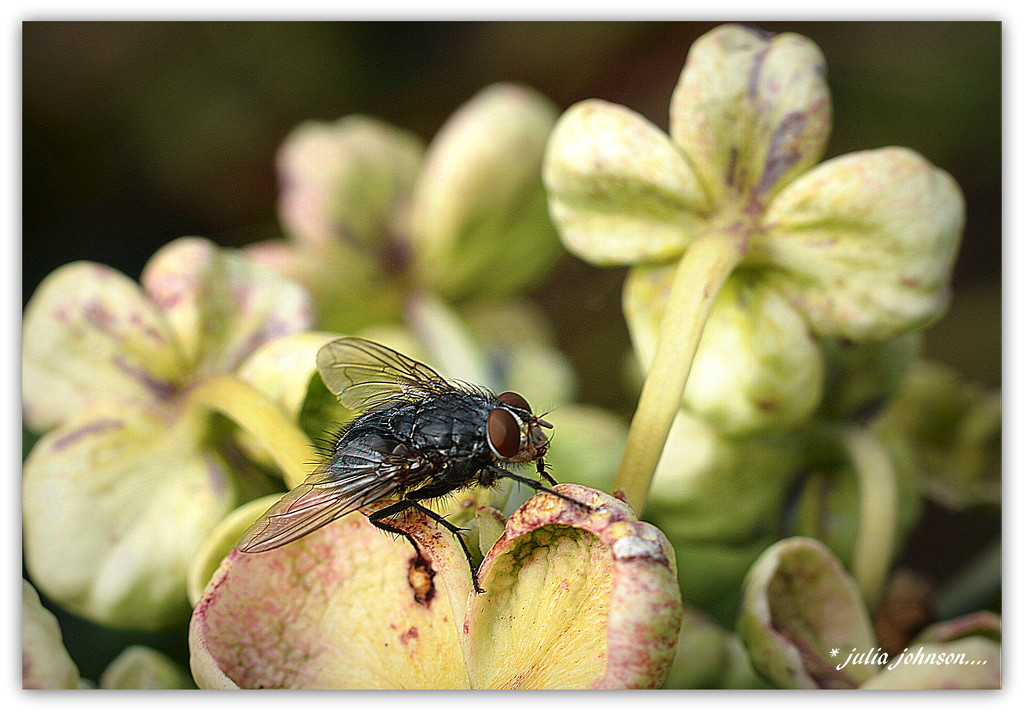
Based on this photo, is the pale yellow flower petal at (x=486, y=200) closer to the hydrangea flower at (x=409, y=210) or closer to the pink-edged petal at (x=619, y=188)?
the hydrangea flower at (x=409, y=210)

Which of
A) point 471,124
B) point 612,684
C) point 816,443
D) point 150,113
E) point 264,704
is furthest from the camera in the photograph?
point 150,113

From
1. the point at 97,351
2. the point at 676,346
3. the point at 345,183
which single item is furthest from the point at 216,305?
the point at 676,346

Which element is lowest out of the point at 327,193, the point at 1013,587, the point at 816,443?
the point at 1013,587

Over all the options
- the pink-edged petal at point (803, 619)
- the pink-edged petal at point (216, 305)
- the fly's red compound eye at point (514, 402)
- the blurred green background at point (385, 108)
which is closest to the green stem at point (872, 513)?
the pink-edged petal at point (803, 619)

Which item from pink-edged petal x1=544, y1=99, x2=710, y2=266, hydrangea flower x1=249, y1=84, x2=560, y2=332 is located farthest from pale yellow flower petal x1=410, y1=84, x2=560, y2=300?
pink-edged petal x1=544, y1=99, x2=710, y2=266

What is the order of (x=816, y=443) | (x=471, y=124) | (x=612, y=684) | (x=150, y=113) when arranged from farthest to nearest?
(x=150, y=113) < (x=471, y=124) < (x=816, y=443) < (x=612, y=684)

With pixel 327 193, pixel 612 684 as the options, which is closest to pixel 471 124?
pixel 327 193

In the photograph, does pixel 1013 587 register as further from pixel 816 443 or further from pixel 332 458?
pixel 332 458

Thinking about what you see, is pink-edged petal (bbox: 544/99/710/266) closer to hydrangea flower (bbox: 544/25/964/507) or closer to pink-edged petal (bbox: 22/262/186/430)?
hydrangea flower (bbox: 544/25/964/507)

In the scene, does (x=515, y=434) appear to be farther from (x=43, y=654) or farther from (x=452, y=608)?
(x=43, y=654)
